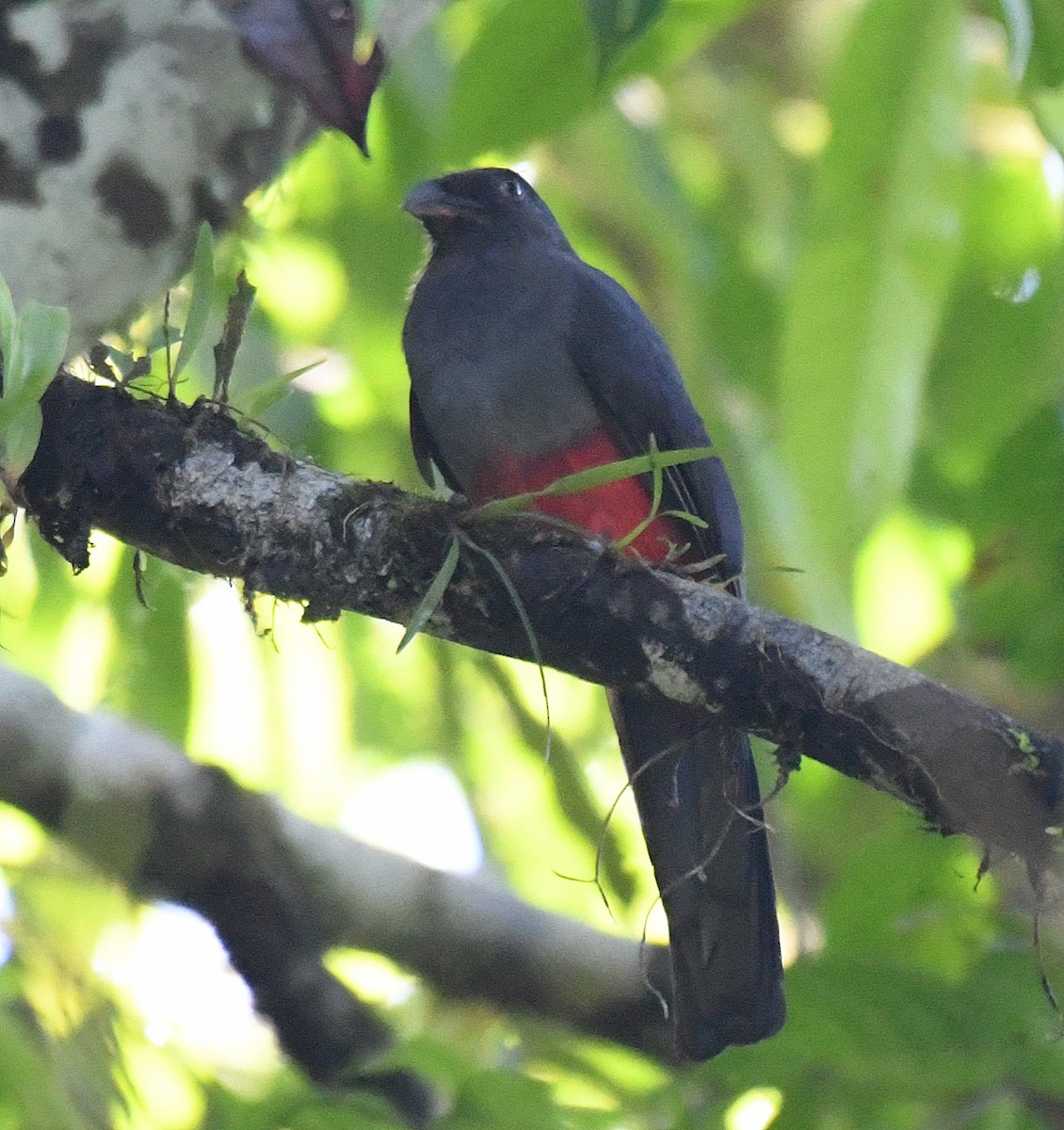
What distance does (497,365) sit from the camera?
3.44m

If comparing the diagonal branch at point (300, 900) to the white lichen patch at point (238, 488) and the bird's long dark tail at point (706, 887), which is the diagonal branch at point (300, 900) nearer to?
the bird's long dark tail at point (706, 887)

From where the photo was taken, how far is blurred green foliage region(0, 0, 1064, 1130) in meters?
2.86

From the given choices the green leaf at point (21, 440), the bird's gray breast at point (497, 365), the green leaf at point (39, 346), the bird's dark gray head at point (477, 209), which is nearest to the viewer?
the green leaf at point (39, 346)

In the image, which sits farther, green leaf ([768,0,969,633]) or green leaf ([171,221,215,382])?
green leaf ([768,0,969,633])

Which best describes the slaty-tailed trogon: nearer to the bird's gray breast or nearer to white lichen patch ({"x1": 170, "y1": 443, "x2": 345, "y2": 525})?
the bird's gray breast

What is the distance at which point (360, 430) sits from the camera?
4.63 metres

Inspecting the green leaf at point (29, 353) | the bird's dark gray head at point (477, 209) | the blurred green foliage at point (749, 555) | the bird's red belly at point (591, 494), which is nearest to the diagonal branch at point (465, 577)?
the green leaf at point (29, 353)

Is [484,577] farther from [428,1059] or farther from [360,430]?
[360,430]

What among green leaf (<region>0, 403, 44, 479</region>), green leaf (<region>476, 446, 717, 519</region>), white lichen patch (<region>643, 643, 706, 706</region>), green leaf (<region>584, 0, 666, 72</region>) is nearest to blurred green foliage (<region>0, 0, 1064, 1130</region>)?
green leaf (<region>584, 0, 666, 72</region>)

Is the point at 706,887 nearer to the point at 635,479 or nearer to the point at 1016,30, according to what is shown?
the point at 635,479

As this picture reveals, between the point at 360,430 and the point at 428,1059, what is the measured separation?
7.50 ft

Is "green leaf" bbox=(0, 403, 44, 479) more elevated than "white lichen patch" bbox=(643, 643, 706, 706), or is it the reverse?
"green leaf" bbox=(0, 403, 44, 479)

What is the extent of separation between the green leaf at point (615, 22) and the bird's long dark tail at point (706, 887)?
135 centimetres

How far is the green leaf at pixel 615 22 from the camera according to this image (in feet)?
7.49
